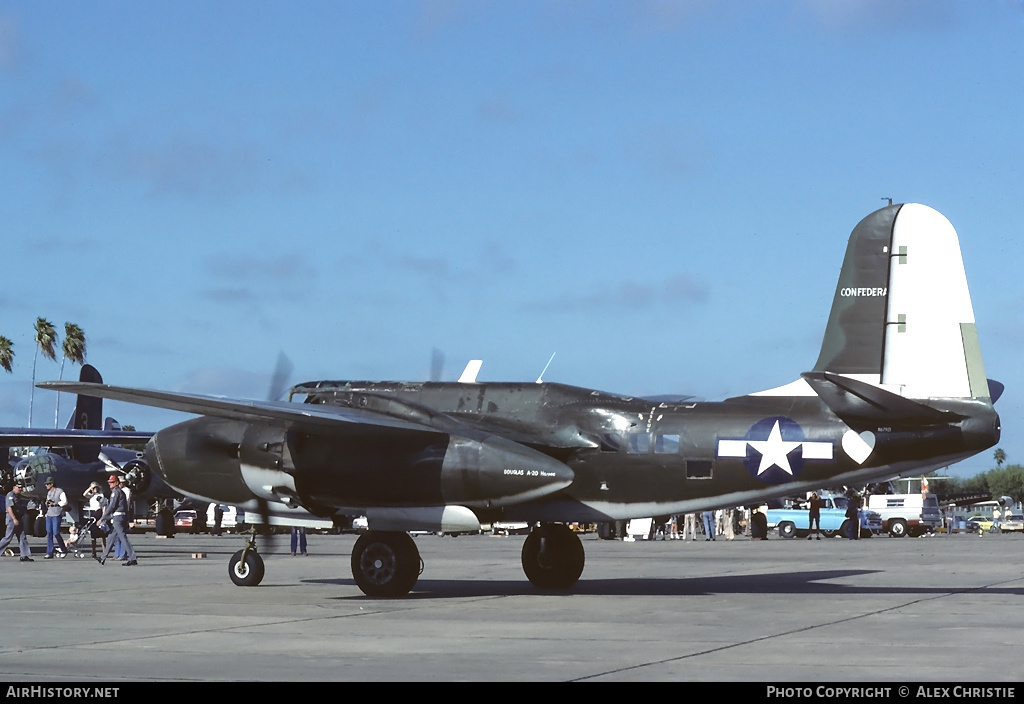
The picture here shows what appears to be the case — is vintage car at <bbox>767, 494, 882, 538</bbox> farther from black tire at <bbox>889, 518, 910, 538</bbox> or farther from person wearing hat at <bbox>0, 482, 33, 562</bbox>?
person wearing hat at <bbox>0, 482, 33, 562</bbox>

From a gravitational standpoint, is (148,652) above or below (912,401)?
below

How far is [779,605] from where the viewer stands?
62.3 ft

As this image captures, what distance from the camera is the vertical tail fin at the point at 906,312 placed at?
19.5 meters

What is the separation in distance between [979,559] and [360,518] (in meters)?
19.4

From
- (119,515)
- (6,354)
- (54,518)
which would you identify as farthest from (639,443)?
(6,354)

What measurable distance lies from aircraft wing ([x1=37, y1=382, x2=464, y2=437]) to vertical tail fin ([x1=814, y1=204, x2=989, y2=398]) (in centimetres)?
623

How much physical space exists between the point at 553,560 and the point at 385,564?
3219 mm

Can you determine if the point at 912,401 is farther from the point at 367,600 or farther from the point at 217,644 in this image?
the point at 217,644

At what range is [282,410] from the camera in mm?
19328

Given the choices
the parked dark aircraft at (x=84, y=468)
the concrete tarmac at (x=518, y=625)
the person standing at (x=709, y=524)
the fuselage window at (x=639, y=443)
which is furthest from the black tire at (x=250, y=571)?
the person standing at (x=709, y=524)

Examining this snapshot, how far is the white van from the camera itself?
57.8 m

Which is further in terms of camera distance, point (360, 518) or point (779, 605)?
point (360, 518)

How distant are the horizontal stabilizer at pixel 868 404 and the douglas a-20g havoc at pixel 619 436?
0.08ft
